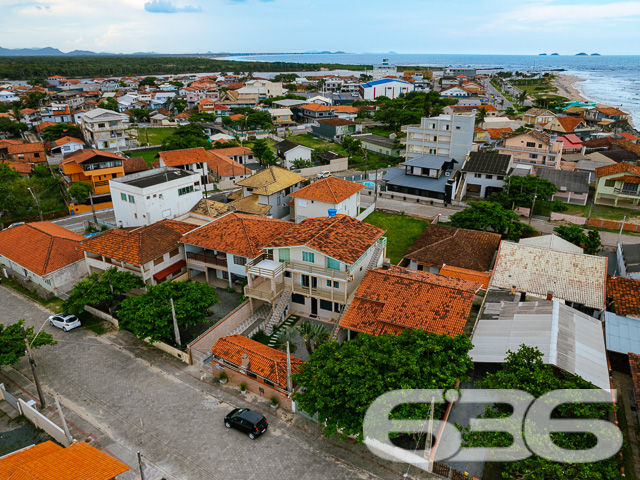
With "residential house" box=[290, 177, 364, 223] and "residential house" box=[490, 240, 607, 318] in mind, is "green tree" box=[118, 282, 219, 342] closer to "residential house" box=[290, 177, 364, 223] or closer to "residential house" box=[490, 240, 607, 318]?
"residential house" box=[290, 177, 364, 223]

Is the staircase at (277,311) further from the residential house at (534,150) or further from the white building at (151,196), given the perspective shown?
the residential house at (534,150)

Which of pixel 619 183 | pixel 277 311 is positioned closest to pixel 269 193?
pixel 277 311

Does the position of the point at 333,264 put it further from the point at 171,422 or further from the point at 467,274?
the point at 171,422

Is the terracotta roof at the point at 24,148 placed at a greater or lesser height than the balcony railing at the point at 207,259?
greater

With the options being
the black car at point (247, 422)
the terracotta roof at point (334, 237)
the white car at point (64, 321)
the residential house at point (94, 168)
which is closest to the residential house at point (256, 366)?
the black car at point (247, 422)

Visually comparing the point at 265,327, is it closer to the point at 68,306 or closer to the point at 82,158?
the point at 68,306

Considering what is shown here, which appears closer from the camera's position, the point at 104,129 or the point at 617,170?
the point at 617,170

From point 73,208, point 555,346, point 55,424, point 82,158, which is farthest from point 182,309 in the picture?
point 82,158
